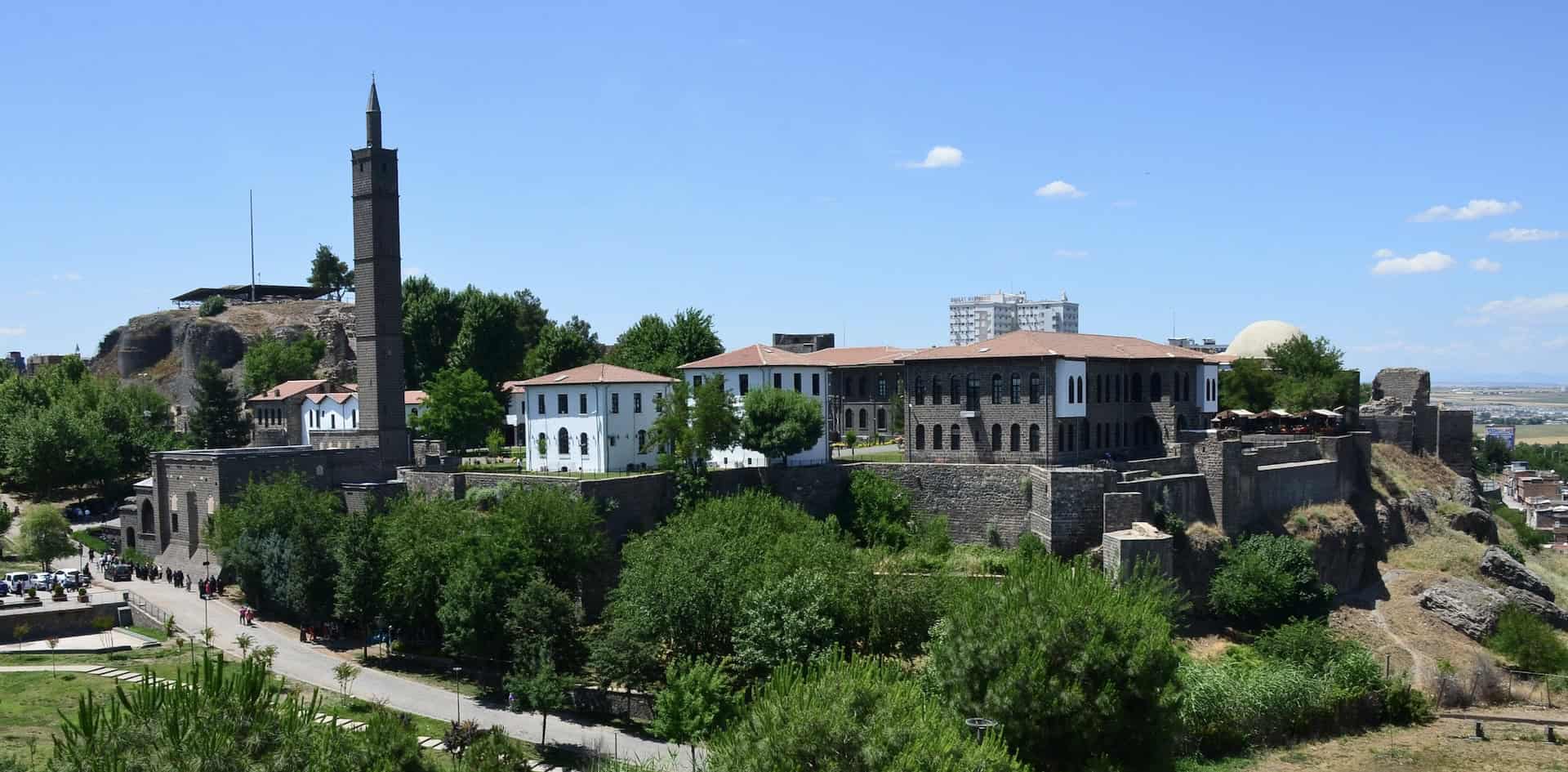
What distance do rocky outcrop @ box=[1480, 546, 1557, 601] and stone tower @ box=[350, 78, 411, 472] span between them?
48.7 metres

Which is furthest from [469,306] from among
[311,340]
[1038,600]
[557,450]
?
[1038,600]

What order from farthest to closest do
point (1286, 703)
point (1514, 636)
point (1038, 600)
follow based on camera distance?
1. point (1514, 636)
2. point (1286, 703)
3. point (1038, 600)

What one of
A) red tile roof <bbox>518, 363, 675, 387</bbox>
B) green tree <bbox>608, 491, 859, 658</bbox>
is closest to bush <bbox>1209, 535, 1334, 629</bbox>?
green tree <bbox>608, 491, 859, 658</bbox>

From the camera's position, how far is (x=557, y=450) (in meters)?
52.5

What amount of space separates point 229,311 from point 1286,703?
8759cm

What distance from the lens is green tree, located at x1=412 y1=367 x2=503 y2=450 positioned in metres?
62.3

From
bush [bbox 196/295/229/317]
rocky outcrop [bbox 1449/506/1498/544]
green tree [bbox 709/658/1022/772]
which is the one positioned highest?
bush [bbox 196/295/229/317]

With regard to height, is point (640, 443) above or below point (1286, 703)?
above

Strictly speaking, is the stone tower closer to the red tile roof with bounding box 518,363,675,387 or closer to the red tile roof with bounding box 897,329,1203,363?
the red tile roof with bounding box 518,363,675,387

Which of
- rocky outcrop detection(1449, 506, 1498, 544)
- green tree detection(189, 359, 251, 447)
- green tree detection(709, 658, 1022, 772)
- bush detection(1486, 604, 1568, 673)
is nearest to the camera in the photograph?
green tree detection(709, 658, 1022, 772)

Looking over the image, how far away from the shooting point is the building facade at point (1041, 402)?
48969mm

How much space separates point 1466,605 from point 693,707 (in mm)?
33439

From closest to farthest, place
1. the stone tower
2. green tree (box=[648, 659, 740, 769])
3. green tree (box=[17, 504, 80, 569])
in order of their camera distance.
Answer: green tree (box=[648, 659, 740, 769]), green tree (box=[17, 504, 80, 569]), the stone tower

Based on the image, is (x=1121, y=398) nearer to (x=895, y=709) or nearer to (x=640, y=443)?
(x=640, y=443)
